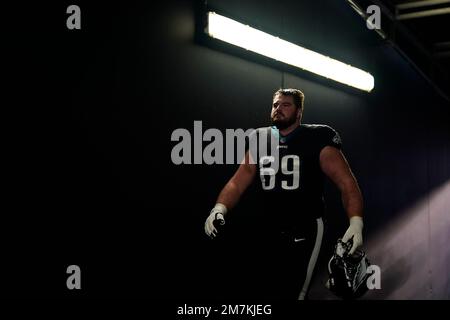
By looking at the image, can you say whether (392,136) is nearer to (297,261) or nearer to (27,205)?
(297,261)

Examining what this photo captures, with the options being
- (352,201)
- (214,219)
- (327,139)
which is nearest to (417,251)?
(352,201)

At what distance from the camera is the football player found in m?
3.27

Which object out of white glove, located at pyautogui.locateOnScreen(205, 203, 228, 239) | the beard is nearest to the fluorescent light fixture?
the beard

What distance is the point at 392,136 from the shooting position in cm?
584

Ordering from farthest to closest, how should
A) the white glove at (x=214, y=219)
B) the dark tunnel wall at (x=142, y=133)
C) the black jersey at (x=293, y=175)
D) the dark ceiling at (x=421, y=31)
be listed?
the dark ceiling at (x=421, y=31)
the black jersey at (x=293, y=175)
the white glove at (x=214, y=219)
the dark tunnel wall at (x=142, y=133)

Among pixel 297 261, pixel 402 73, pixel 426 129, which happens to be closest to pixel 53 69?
pixel 297 261


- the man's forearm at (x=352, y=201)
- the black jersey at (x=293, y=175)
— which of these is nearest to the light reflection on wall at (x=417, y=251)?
the man's forearm at (x=352, y=201)

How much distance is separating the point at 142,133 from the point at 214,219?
2.20 feet

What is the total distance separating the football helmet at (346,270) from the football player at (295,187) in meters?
0.14

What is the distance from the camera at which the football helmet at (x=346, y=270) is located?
318 centimetres

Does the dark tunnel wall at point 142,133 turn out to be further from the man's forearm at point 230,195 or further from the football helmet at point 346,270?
the football helmet at point 346,270

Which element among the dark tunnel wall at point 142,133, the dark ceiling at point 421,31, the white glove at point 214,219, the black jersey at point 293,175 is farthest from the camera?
the dark ceiling at point 421,31

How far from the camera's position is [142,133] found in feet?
9.66

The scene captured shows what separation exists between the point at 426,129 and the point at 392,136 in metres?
1.61
